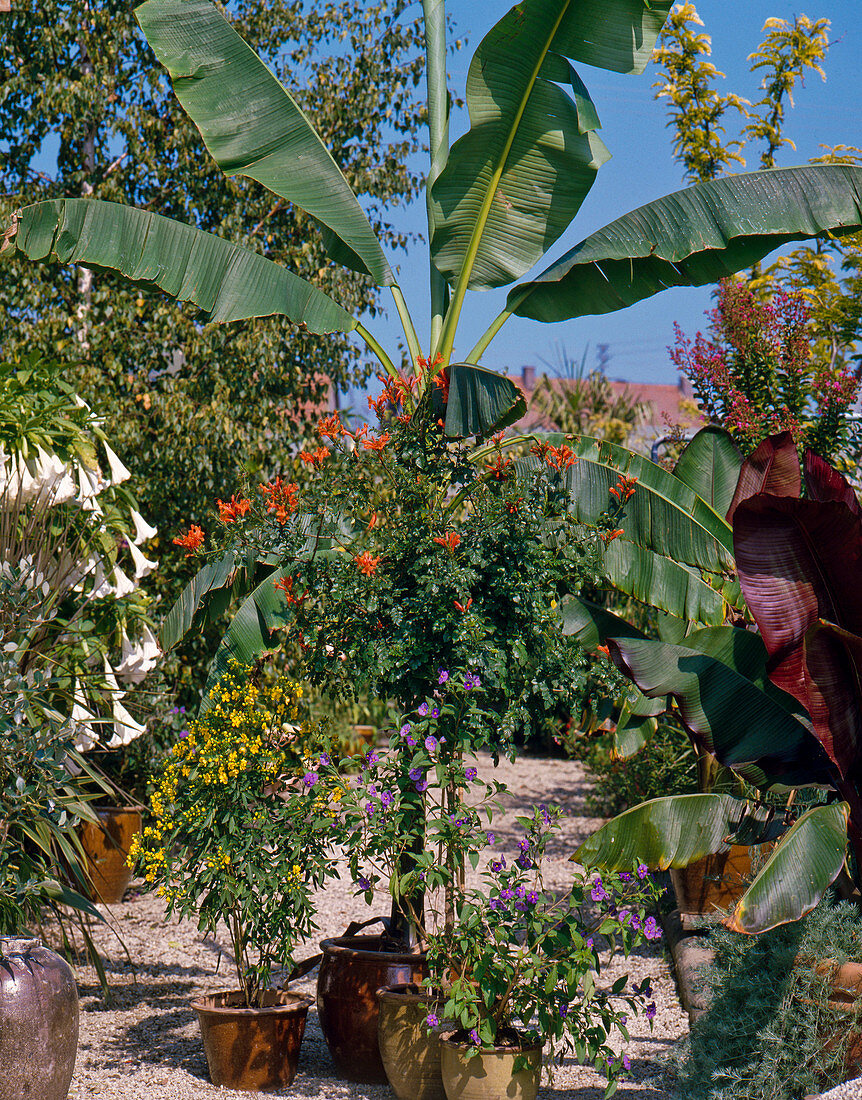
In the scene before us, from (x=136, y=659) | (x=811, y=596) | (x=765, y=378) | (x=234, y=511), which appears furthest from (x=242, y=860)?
(x=765, y=378)

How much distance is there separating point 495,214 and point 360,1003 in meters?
4.17

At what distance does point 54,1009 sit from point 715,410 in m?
6.11

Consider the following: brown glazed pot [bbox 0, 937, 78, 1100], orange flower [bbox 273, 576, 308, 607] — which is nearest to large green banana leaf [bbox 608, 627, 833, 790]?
orange flower [bbox 273, 576, 308, 607]

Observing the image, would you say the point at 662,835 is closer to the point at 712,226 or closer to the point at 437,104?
the point at 712,226

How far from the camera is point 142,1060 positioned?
194 inches

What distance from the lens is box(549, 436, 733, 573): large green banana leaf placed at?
5488 millimetres

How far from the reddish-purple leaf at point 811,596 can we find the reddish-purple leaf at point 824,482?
0.68ft

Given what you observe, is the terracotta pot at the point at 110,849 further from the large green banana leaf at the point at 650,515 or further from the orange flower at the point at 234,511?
the large green banana leaf at the point at 650,515

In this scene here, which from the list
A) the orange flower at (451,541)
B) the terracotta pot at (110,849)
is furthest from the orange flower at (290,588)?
the terracotta pot at (110,849)

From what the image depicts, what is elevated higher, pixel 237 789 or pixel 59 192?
pixel 59 192

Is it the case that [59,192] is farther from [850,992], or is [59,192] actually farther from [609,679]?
[850,992]

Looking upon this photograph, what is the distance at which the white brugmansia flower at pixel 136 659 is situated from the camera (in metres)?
6.52

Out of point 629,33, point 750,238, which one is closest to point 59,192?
point 629,33

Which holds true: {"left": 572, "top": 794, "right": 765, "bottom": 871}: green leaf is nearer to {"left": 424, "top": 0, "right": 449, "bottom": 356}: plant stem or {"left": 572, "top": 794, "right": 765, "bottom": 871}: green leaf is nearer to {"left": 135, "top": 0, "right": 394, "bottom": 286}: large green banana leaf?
{"left": 424, "top": 0, "right": 449, "bottom": 356}: plant stem
